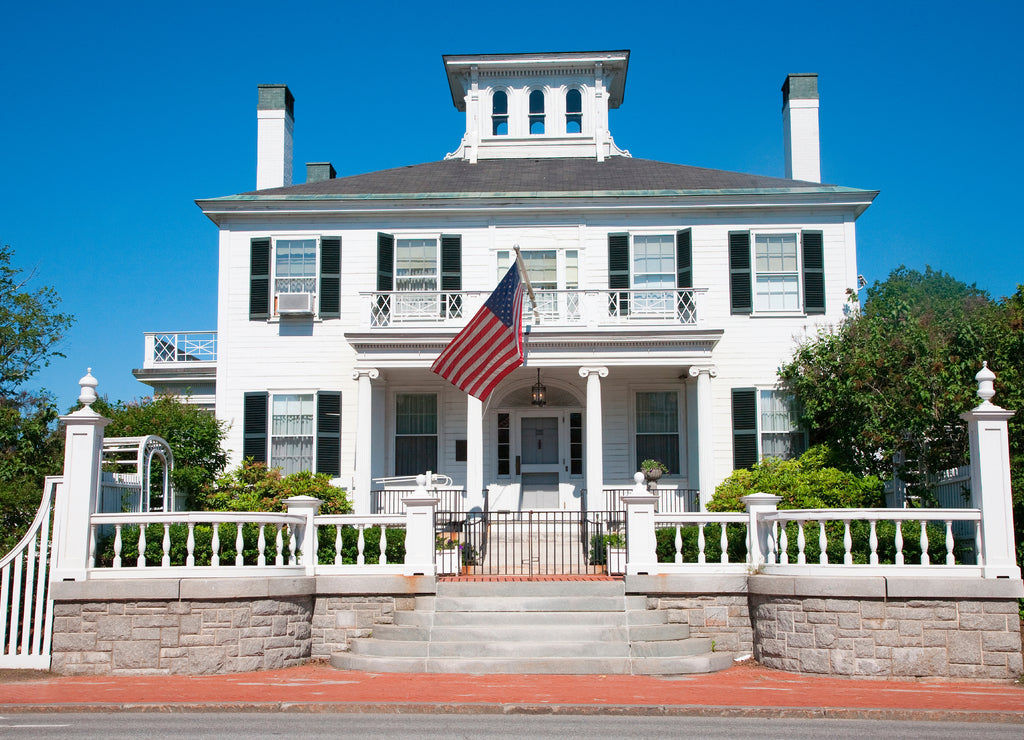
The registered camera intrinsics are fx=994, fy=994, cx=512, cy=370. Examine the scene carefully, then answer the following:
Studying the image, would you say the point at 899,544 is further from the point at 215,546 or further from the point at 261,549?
the point at 215,546

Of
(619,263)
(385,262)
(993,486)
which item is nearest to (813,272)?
(619,263)

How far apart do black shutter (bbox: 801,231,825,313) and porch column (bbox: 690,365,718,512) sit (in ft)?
10.5

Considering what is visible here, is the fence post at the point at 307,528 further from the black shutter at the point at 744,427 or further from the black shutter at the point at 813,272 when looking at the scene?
the black shutter at the point at 813,272

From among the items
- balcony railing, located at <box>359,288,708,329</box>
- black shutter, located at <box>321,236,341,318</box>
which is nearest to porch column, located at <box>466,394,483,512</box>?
balcony railing, located at <box>359,288,708,329</box>

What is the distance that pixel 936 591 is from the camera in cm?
1205

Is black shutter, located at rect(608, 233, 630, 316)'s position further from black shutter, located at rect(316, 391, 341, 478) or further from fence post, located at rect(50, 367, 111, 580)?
fence post, located at rect(50, 367, 111, 580)

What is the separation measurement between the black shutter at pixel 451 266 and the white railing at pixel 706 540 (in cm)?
919

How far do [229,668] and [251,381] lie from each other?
10332mm

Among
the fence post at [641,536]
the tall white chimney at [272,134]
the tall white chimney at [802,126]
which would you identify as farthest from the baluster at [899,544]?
the tall white chimney at [272,134]

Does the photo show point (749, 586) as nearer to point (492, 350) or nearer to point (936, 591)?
point (936, 591)

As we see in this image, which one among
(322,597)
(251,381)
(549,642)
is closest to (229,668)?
(322,597)

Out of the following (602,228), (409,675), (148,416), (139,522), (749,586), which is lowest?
(409,675)

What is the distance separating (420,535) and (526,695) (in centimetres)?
392

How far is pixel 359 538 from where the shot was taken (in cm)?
1405
